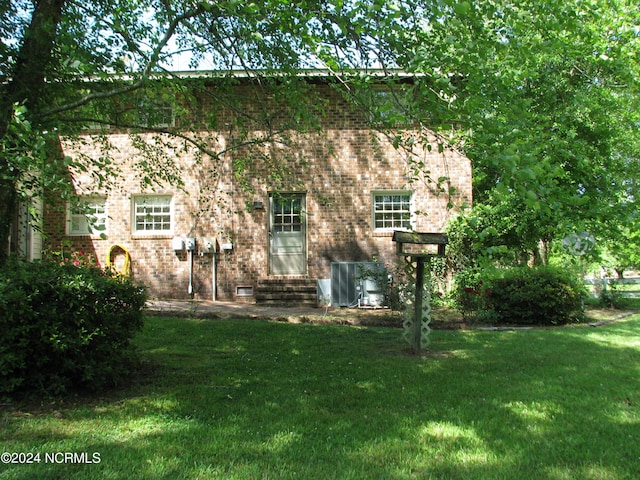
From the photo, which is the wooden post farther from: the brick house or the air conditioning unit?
the brick house

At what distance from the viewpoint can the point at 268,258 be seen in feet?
39.1

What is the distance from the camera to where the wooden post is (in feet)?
21.4

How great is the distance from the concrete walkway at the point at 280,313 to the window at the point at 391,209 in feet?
8.14

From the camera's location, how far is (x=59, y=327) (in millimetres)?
4016

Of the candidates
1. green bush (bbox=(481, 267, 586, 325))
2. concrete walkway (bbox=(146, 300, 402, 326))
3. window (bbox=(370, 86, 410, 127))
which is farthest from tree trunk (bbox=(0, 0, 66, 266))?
green bush (bbox=(481, 267, 586, 325))

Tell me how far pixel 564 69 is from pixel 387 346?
28.4 ft

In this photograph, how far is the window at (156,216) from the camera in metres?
11.9

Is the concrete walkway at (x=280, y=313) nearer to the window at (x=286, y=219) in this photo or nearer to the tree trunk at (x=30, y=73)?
the window at (x=286, y=219)

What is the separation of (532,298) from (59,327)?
849 centimetres

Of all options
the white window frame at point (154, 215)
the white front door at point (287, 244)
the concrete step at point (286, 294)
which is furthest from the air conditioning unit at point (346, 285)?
the white window frame at point (154, 215)

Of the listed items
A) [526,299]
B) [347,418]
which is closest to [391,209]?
[526,299]

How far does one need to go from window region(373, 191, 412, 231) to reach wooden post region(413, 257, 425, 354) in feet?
17.6

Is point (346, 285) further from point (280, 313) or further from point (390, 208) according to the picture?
point (390, 208)

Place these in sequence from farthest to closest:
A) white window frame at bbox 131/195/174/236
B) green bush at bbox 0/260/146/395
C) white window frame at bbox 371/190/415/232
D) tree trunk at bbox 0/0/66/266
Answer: white window frame at bbox 371/190/415/232, white window frame at bbox 131/195/174/236, tree trunk at bbox 0/0/66/266, green bush at bbox 0/260/146/395
